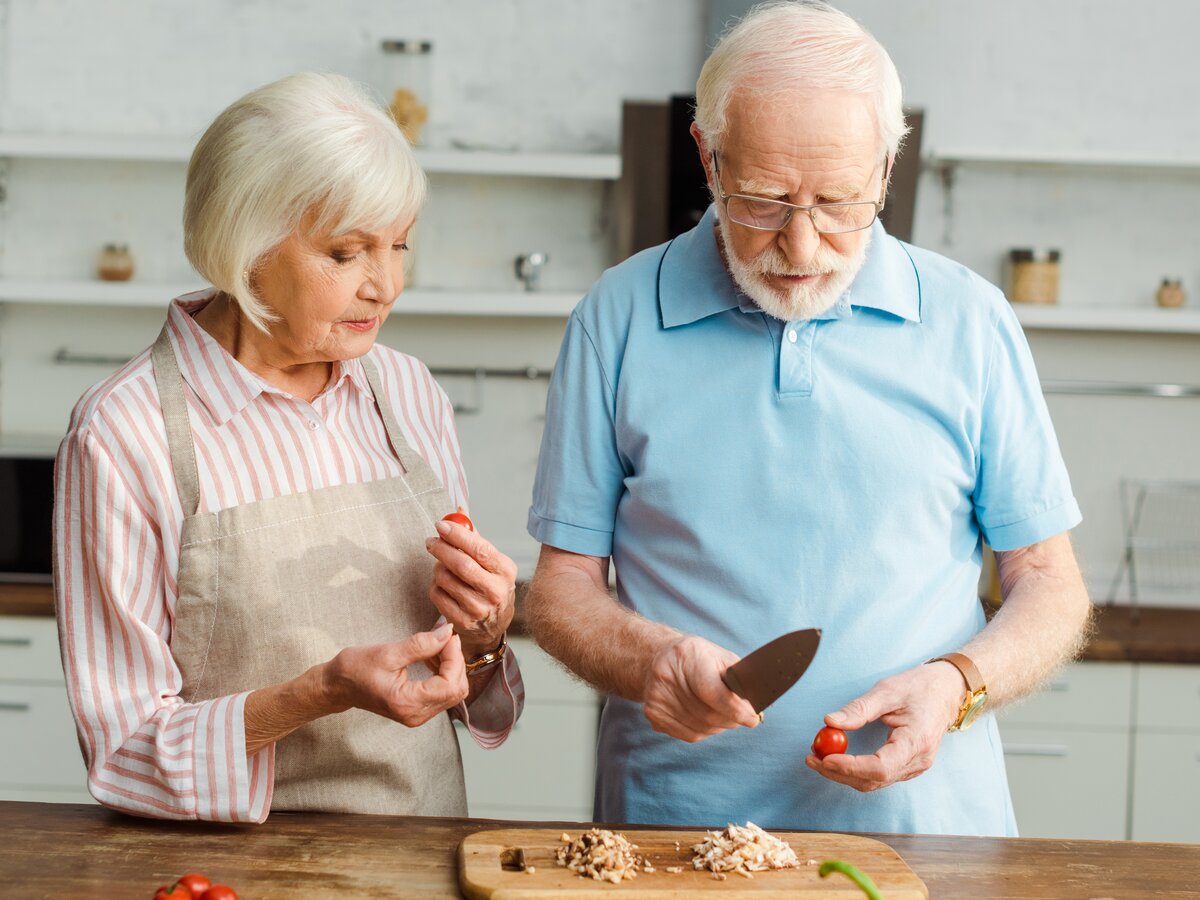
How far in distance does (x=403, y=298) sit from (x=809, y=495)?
6.77 ft

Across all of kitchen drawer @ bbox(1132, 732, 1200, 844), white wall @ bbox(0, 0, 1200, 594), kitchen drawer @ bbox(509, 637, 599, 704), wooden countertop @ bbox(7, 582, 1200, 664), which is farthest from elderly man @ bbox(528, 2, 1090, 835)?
white wall @ bbox(0, 0, 1200, 594)

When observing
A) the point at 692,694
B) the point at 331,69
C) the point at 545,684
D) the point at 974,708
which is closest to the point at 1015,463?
the point at 974,708

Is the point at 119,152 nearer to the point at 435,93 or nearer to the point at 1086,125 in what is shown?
the point at 435,93

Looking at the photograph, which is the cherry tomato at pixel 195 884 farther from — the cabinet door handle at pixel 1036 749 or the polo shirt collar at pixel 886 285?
the cabinet door handle at pixel 1036 749

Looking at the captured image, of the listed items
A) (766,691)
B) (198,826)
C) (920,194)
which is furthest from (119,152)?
(766,691)

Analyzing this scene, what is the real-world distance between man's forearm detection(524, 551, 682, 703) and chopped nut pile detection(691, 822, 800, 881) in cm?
18

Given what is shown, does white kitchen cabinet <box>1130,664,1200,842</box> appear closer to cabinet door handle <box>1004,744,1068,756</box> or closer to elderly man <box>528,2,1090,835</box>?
cabinet door handle <box>1004,744,1068,756</box>

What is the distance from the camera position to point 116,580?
1252 mm

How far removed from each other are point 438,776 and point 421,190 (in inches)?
26.8

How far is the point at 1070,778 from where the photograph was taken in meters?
3.07

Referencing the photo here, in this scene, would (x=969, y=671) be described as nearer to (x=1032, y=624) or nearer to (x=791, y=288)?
(x=1032, y=624)

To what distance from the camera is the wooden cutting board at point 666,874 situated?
3.76 feet

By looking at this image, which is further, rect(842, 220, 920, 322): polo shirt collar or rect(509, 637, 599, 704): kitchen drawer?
rect(509, 637, 599, 704): kitchen drawer

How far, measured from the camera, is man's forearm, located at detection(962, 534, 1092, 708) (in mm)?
1365
